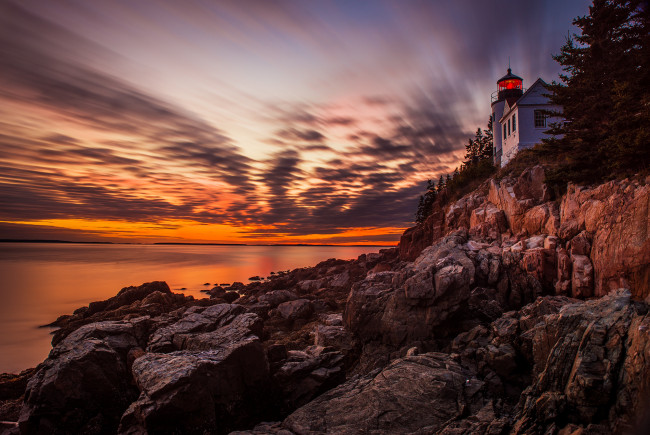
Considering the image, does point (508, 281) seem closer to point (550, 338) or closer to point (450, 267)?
point (450, 267)

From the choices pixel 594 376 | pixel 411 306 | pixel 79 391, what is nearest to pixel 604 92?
pixel 411 306

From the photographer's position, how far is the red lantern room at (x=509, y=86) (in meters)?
44.7

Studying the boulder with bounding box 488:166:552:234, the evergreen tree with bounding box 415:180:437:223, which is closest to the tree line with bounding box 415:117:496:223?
the evergreen tree with bounding box 415:180:437:223

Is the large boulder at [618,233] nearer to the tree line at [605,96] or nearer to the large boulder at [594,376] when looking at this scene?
the tree line at [605,96]

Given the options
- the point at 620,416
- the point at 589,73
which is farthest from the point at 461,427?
the point at 589,73

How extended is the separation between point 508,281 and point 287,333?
43.0ft

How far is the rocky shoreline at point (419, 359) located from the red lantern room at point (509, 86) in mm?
31022

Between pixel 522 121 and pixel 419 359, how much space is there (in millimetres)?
35892

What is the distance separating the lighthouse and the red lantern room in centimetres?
64

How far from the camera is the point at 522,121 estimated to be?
1442 inches

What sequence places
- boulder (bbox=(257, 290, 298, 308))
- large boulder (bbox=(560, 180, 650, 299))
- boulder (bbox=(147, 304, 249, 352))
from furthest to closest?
boulder (bbox=(257, 290, 298, 308)) < large boulder (bbox=(560, 180, 650, 299)) < boulder (bbox=(147, 304, 249, 352))

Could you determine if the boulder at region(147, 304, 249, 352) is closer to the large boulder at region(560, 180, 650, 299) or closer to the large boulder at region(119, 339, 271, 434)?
the large boulder at region(119, 339, 271, 434)

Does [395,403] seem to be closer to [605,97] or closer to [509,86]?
[605,97]

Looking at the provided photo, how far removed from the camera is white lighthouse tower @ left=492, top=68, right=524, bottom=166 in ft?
142
